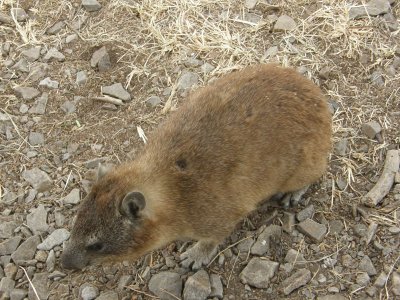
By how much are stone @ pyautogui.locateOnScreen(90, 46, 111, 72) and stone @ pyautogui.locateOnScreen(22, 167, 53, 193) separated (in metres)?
1.60

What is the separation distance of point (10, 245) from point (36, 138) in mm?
1363

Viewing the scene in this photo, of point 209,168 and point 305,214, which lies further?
point 305,214

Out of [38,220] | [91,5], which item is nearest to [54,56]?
[91,5]

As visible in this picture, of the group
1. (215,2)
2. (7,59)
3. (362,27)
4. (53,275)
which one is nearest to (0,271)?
(53,275)

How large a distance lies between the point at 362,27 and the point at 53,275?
4.85 metres

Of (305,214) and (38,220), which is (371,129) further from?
(38,220)

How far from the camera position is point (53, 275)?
17.2 ft

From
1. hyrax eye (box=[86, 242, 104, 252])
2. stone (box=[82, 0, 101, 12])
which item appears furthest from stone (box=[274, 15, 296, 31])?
hyrax eye (box=[86, 242, 104, 252])

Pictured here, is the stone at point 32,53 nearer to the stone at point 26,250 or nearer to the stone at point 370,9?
the stone at point 26,250

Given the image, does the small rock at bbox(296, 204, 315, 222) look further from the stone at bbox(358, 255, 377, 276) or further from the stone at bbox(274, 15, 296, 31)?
the stone at bbox(274, 15, 296, 31)

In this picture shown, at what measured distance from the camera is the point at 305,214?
5562 millimetres

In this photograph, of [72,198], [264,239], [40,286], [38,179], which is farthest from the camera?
[38,179]

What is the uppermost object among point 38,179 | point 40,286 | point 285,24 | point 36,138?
point 285,24

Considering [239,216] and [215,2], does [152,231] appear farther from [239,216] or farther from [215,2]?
[215,2]
